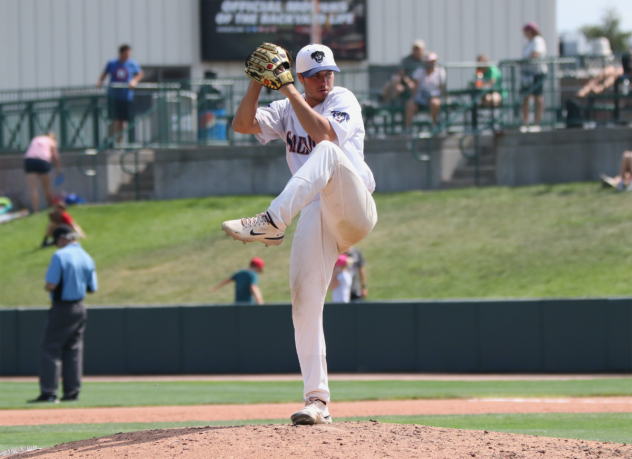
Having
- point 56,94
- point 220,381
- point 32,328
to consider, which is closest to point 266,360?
point 220,381

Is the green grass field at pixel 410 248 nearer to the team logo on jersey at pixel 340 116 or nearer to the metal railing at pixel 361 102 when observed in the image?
the metal railing at pixel 361 102

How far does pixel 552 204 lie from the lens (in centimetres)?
1836

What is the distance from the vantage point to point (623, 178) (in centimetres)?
1811

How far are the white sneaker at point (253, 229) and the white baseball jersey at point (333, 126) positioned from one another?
646mm

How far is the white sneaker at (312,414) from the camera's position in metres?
5.53

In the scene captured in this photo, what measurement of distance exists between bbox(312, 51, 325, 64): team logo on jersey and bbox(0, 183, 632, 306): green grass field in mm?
10013

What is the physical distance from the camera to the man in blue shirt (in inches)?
416

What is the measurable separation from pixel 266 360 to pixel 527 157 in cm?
829

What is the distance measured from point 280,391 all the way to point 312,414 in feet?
21.1

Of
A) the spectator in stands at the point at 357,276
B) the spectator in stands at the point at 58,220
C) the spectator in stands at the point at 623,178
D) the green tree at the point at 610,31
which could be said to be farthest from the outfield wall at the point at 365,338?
the green tree at the point at 610,31

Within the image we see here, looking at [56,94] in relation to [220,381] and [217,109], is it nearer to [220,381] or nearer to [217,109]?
[217,109]

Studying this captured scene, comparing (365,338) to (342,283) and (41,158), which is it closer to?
(342,283)

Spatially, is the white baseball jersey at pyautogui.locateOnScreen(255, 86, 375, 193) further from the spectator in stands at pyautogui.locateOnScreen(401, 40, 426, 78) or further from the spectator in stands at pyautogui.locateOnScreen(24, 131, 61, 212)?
the spectator in stands at pyautogui.locateOnScreen(24, 131, 61, 212)

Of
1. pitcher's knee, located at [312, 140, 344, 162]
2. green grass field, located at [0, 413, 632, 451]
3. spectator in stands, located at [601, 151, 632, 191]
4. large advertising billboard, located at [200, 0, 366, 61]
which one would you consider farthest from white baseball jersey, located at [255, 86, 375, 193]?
large advertising billboard, located at [200, 0, 366, 61]
